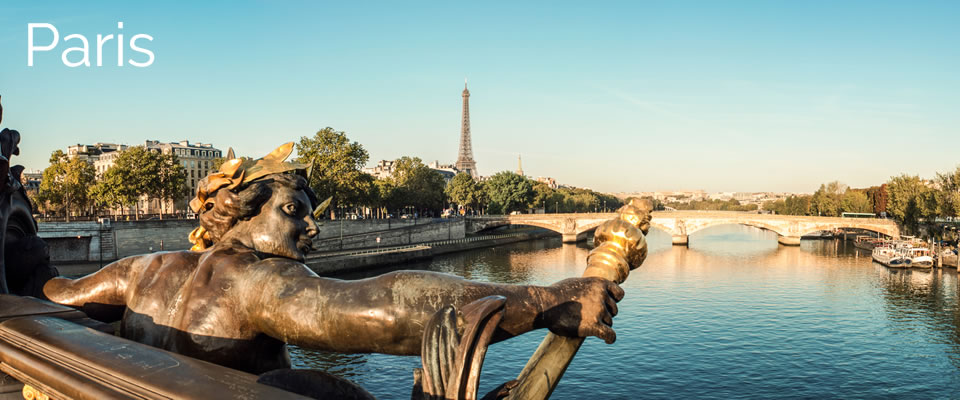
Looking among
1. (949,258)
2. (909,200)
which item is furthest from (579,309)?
(909,200)

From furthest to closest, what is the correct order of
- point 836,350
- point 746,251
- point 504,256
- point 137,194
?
1. point 746,251
2. point 504,256
3. point 137,194
4. point 836,350

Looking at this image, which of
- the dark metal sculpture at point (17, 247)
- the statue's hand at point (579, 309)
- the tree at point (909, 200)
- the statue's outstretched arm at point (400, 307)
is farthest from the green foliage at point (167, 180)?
the tree at point (909, 200)

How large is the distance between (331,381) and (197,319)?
0.44 metres

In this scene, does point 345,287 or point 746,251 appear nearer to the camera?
point 345,287

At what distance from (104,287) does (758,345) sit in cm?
1922

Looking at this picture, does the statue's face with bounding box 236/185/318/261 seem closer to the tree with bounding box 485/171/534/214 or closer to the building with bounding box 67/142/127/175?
the tree with bounding box 485/171/534/214

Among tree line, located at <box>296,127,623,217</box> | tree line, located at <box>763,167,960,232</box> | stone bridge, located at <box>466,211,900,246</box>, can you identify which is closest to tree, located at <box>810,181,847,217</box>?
tree line, located at <box>763,167,960,232</box>

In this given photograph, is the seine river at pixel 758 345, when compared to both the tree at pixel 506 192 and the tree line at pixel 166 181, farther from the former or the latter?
the tree at pixel 506 192

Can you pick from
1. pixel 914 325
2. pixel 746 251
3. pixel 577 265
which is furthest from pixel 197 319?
pixel 746 251

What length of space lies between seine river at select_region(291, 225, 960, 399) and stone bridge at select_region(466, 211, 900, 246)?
50.9 ft

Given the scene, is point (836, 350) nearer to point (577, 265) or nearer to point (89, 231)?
point (577, 265)

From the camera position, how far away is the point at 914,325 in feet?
69.7

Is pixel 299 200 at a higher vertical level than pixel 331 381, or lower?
higher

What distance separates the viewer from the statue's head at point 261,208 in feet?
6.55
